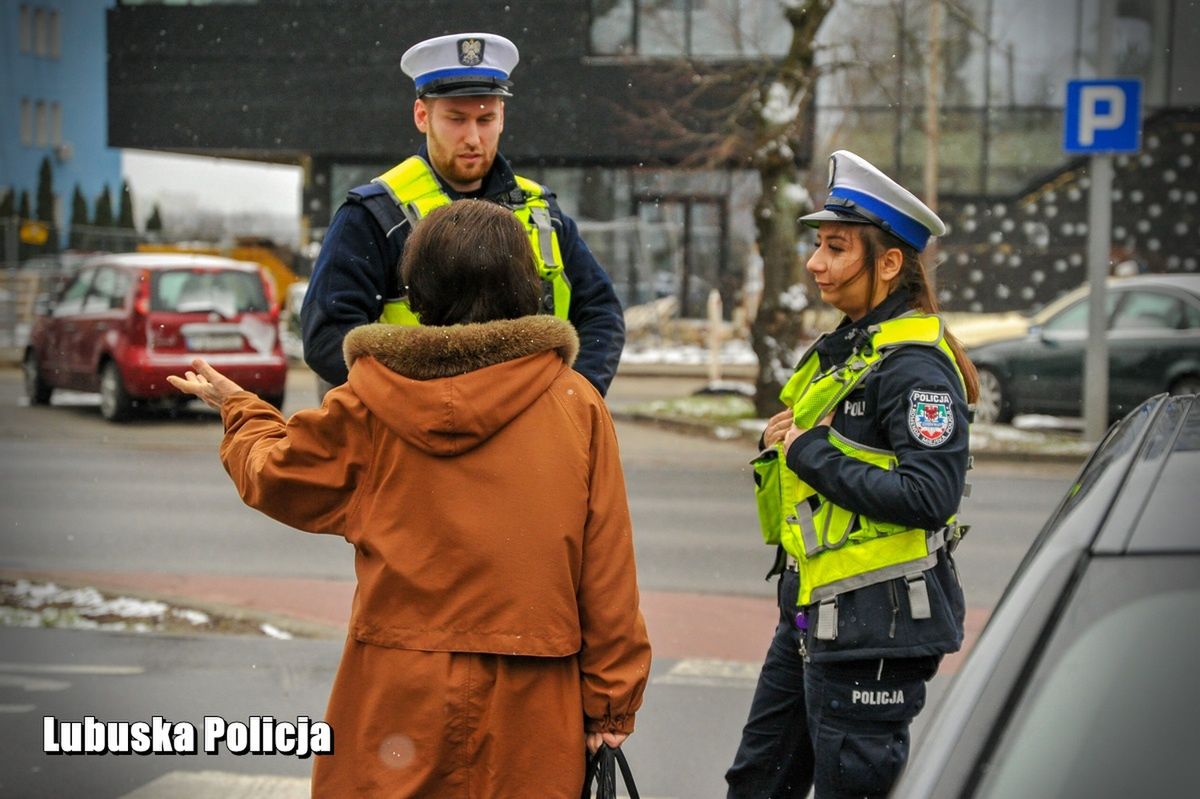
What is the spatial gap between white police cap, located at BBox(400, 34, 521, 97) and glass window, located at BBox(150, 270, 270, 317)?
1173 centimetres

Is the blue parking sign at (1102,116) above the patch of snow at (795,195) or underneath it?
above

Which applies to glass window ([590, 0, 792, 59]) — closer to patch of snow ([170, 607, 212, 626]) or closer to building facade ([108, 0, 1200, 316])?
building facade ([108, 0, 1200, 316])

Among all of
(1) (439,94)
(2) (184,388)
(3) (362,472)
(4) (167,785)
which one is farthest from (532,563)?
(4) (167,785)

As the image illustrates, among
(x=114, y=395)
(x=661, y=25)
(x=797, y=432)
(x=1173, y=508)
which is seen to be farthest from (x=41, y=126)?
(x=1173, y=508)

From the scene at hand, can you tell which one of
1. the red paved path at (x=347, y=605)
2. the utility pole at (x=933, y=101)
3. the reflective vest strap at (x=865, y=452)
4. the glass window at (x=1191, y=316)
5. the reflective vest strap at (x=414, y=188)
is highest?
the utility pole at (x=933, y=101)

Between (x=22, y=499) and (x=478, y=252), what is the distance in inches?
355

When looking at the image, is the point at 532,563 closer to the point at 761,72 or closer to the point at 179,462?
the point at 179,462

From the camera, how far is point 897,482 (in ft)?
9.45

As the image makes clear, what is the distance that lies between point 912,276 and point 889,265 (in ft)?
0.19

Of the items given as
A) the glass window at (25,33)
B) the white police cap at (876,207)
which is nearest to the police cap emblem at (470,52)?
the white police cap at (876,207)

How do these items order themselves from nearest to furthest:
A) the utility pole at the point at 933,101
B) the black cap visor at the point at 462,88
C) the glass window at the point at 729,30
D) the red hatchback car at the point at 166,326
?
1. the black cap visor at the point at 462,88
2. the red hatchback car at the point at 166,326
3. the utility pole at the point at 933,101
4. the glass window at the point at 729,30

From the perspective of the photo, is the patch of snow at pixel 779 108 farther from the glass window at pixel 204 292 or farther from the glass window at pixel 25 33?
the glass window at pixel 25 33

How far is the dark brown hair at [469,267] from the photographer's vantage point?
8.55 ft

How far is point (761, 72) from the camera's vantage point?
52.6 feet
